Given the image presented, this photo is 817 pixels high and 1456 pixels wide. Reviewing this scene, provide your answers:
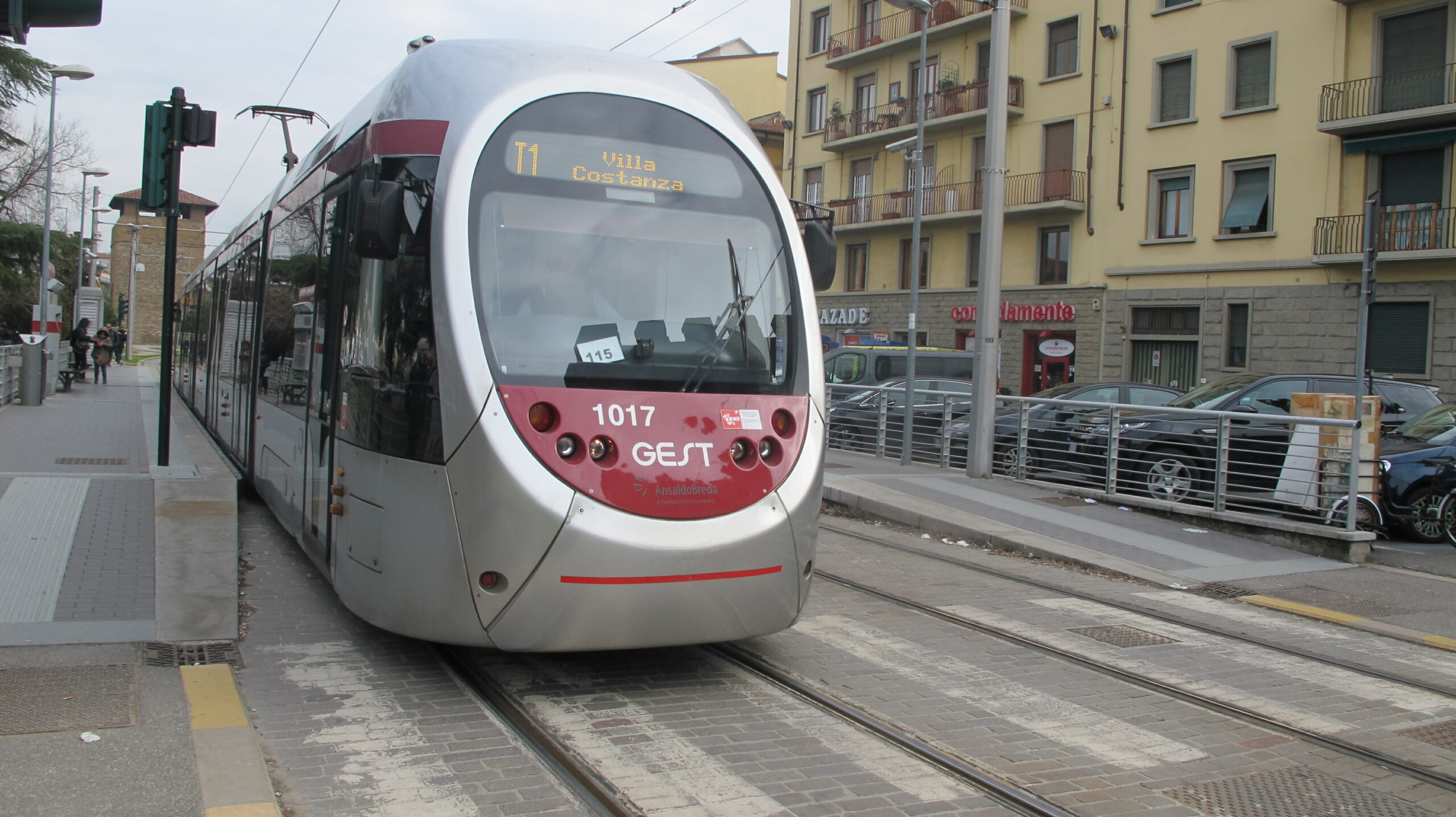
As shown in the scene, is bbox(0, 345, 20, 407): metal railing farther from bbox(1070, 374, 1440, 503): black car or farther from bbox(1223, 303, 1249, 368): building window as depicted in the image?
bbox(1223, 303, 1249, 368): building window

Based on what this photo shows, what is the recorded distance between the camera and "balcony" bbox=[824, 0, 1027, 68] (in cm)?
3606

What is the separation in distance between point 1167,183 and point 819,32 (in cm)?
1690

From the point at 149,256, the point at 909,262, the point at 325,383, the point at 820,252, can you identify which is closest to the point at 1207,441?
the point at 820,252

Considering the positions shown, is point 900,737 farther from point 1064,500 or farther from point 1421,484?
point 1421,484

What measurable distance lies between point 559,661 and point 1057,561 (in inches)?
212

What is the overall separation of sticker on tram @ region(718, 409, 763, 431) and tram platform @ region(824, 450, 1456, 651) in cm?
471

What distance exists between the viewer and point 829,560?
9.48 m

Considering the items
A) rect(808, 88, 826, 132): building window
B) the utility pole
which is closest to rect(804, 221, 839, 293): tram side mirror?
the utility pole

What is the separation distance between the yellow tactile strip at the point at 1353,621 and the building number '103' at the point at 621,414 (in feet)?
17.1

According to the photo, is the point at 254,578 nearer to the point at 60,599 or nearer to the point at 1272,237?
the point at 60,599

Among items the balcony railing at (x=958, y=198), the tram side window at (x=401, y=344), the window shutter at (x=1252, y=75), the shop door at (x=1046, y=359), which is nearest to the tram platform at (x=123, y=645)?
the tram side window at (x=401, y=344)

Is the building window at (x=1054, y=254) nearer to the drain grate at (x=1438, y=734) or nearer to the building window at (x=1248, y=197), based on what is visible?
the building window at (x=1248, y=197)

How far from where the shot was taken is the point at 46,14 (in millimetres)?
5148

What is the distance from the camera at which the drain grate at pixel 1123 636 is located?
22.8 feet
